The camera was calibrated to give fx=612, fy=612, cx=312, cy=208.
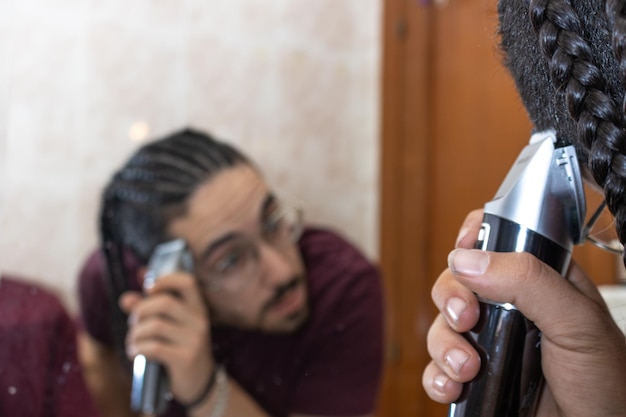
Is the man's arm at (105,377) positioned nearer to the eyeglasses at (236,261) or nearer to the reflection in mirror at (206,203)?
the reflection in mirror at (206,203)

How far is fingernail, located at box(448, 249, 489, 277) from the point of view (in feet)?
0.88

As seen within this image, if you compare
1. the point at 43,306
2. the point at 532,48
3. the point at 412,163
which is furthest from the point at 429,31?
the point at 43,306

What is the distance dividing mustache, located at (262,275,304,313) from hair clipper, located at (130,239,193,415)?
0.33 feet

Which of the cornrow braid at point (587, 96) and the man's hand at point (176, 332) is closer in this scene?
the cornrow braid at point (587, 96)

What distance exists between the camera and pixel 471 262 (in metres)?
0.27

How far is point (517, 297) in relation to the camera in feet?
0.88

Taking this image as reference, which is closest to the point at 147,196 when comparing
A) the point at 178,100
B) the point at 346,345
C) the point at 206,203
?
the point at 206,203

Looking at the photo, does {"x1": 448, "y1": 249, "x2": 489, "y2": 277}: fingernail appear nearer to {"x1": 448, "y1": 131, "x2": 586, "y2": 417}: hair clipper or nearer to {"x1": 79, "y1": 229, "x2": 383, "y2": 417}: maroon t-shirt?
{"x1": 448, "y1": 131, "x2": 586, "y2": 417}: hair clipper

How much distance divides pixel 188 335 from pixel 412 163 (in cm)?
33

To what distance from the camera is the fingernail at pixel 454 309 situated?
292mm

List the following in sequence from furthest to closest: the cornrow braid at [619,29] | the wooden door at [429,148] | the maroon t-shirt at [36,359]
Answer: the maroon t-shirt at [36,359]
the wooden door at [429,148]
the cornrow braid at [619,29]

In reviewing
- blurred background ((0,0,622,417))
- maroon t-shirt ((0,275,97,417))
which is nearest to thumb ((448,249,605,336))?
blurred background ((0,0,622,417))

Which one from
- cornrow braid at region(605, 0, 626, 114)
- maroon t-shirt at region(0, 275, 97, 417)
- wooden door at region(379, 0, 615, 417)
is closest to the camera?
cornrow braid at region(605, 0, 626, 114)

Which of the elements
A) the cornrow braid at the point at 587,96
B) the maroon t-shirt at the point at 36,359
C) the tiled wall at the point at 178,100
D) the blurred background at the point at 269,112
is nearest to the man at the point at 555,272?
the cornrow braid at the point at 587,96
